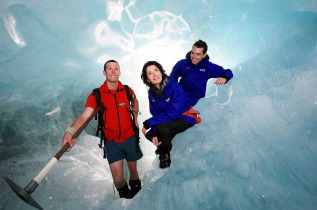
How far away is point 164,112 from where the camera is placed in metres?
2.16

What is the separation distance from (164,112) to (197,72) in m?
0.91

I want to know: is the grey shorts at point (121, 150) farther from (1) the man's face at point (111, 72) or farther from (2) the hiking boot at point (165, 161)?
(1) the man's face at point (111, 72)

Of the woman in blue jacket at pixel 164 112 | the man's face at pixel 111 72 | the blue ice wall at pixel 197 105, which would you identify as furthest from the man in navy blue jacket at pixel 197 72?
the man's face at pixel 111 72


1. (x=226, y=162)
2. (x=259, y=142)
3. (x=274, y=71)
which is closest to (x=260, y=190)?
(x=226, y=162)

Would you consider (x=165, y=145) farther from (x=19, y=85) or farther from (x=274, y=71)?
(x=19, y=85)

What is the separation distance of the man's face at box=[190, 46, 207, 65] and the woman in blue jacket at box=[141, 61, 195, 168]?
0.66 metres

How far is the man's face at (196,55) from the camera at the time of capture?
251 centimetres

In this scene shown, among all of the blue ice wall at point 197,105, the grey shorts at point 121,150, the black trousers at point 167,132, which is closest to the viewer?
the blue ice wall at point 197,105

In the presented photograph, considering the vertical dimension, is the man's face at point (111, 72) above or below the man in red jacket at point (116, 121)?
above

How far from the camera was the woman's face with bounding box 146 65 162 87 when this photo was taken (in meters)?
2.09

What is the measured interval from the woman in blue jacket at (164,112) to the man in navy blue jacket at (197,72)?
0.69 meters

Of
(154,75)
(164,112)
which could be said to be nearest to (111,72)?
(154,75)

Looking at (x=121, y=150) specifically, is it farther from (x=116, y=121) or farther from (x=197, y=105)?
(x=197, y=105)

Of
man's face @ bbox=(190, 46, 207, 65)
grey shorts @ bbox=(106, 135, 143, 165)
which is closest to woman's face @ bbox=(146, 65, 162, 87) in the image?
man's face @ bbox=(190, 46, 207, 65)
